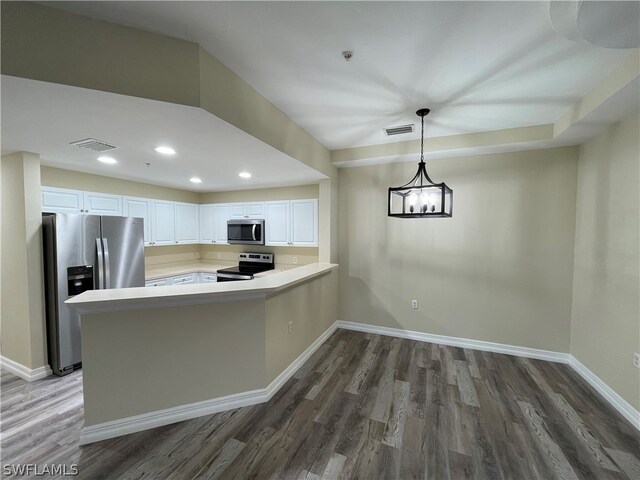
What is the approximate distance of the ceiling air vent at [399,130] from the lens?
9.37ft

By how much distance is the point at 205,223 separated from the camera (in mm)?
5129

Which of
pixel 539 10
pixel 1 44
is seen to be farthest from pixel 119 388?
pixel 539 10

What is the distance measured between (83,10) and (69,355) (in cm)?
332

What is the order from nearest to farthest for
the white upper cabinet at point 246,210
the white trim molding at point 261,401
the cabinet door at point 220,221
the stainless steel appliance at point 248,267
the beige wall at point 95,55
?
the beige wall at point 95,55, the white trim molding at point 261,401, the stainless steel appliance at point 248,267, the white upper cabinet at point 246,210, the cabinet door at point 220,221

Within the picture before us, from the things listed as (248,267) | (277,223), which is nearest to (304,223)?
(277,223)

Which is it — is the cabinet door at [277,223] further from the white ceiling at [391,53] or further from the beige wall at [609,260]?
the beige wall at [609,260]

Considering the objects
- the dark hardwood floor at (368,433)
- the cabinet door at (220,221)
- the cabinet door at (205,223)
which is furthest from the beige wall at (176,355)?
the cabinet door at (205,223)

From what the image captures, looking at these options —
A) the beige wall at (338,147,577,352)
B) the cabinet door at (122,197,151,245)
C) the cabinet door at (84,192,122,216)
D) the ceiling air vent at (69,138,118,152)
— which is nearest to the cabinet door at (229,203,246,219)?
the cabinet door at (122,197,151,245)

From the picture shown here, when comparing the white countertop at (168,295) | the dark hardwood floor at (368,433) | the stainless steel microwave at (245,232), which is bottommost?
the dark hardwood floor at (368,433)

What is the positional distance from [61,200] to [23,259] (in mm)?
860

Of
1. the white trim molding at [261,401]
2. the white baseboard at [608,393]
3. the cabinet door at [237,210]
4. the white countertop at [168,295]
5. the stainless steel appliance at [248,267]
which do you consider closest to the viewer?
the white countertop at [168,295]

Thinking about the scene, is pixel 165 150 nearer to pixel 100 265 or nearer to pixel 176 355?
pixel 100 265

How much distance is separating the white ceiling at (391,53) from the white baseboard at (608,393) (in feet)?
8.87

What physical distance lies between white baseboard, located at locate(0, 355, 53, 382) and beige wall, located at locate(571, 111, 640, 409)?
5712 mm
